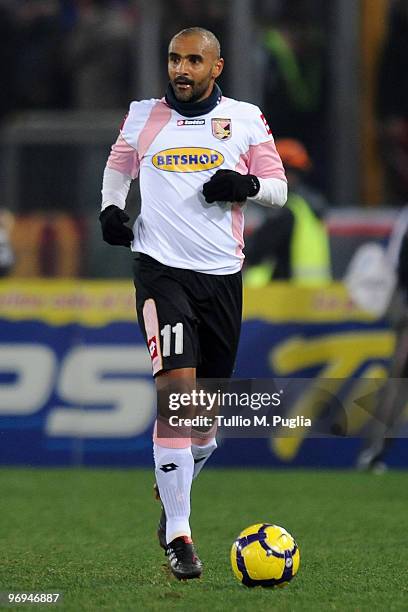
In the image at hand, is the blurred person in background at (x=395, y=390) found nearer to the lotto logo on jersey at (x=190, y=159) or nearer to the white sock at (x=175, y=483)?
the lotto logo on jersey at (x=190, y=159)

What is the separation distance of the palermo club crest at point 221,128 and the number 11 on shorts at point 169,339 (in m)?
Result: 0.80

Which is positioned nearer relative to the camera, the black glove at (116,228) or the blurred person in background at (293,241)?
the black glove at (116,228)

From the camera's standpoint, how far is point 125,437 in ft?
38.7

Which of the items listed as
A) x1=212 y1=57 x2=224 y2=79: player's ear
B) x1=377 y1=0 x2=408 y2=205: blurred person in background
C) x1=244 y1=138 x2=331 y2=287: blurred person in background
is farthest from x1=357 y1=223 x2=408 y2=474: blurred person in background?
x1=212 y1=57 x2=224 y2=79: player's ear

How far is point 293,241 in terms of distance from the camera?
494 inches

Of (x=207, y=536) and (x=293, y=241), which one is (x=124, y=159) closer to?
(x=207, y=536)

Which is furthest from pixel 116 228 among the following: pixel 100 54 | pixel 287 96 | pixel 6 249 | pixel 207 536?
pixel 100 54

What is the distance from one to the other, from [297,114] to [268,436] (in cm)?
397

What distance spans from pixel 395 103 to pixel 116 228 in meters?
8.47

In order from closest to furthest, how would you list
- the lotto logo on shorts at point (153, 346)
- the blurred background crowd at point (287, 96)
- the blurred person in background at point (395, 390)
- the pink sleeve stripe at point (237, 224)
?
1. the lotto logo on shorts at point (153, 346)
2. the pink sleeve stripe at point (237, 224)
3. the blurred person in background at point (395, 390)
4. the blurred background crowd at point (287, 96)

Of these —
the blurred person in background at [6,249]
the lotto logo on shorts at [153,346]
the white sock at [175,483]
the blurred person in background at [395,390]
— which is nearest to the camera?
the white sock at [175,483]

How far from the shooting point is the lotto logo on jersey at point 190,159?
6.55m

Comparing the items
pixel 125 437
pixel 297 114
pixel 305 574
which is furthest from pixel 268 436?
pixel 305 574

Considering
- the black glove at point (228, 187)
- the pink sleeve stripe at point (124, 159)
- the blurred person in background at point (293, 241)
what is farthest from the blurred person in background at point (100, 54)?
the black glove at point (228, 187)
